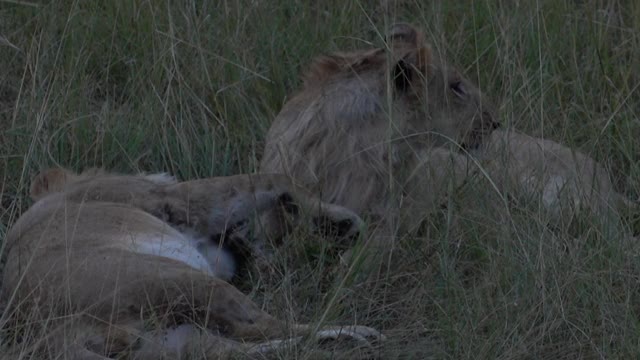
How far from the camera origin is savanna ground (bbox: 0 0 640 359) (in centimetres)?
407

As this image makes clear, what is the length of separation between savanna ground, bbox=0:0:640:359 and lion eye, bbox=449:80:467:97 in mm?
168

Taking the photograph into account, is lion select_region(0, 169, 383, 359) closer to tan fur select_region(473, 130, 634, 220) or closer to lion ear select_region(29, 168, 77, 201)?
lion ear select_region(29, 168, 77, 201)

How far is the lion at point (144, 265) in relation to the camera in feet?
12.7

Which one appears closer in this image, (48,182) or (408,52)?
(48,182)

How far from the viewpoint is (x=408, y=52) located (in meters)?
5.30

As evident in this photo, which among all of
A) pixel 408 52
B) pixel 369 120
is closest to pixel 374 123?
pixel 369 120

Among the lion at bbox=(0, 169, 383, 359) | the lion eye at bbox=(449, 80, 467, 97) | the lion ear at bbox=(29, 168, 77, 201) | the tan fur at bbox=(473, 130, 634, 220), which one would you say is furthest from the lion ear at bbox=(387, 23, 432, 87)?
the lion ear at bbox=(29, 168, 77, 201)

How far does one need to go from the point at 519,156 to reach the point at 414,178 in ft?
1.45

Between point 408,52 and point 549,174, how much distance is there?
72cm

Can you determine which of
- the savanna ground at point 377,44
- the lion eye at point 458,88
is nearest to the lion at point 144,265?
the savanna ground at point 377,44

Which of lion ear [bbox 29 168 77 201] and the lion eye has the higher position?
lion ear [bbox 29 168 77 201]

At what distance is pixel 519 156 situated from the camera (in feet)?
16.9

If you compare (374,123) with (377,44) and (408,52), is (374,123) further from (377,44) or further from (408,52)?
(377,44)

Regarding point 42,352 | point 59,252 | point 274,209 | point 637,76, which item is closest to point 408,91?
point 274,209
